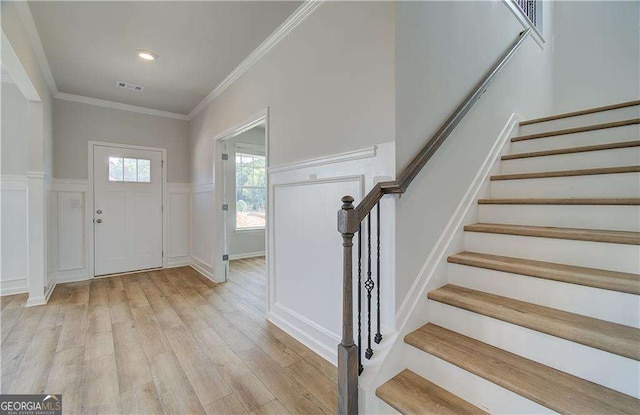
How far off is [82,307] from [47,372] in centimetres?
132

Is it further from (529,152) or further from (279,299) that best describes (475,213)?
(279,299)

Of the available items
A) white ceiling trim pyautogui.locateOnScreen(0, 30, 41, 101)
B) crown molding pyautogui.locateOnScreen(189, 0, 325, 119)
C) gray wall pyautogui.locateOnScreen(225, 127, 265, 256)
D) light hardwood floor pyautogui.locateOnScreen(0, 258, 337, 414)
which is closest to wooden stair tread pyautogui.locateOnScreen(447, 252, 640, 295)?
light hardwood floor pyautogui.locateOnScreen(0, 258, 337, 414)

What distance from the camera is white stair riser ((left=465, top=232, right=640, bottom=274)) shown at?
132 centimetres

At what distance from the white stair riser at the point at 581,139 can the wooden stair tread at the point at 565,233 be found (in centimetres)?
87

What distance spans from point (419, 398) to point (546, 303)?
790 mm

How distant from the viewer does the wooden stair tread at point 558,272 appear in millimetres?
1197

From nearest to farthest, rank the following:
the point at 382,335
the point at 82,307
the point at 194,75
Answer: the point at 382,335, the point at 82,307, the point at 194,75

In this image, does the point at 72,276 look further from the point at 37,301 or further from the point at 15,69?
the point at 15,69

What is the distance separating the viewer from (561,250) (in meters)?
1.50

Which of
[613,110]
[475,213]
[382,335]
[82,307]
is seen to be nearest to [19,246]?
[82,307]

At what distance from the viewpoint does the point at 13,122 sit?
3.34 m

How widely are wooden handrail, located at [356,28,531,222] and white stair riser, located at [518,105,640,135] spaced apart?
73 cm

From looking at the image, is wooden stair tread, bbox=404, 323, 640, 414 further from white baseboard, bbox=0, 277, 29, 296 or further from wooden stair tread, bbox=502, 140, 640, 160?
white baseboard, bbox=0, 277, 29, 296

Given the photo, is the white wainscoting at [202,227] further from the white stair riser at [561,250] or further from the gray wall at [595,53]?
the gray wall at [595,53]
